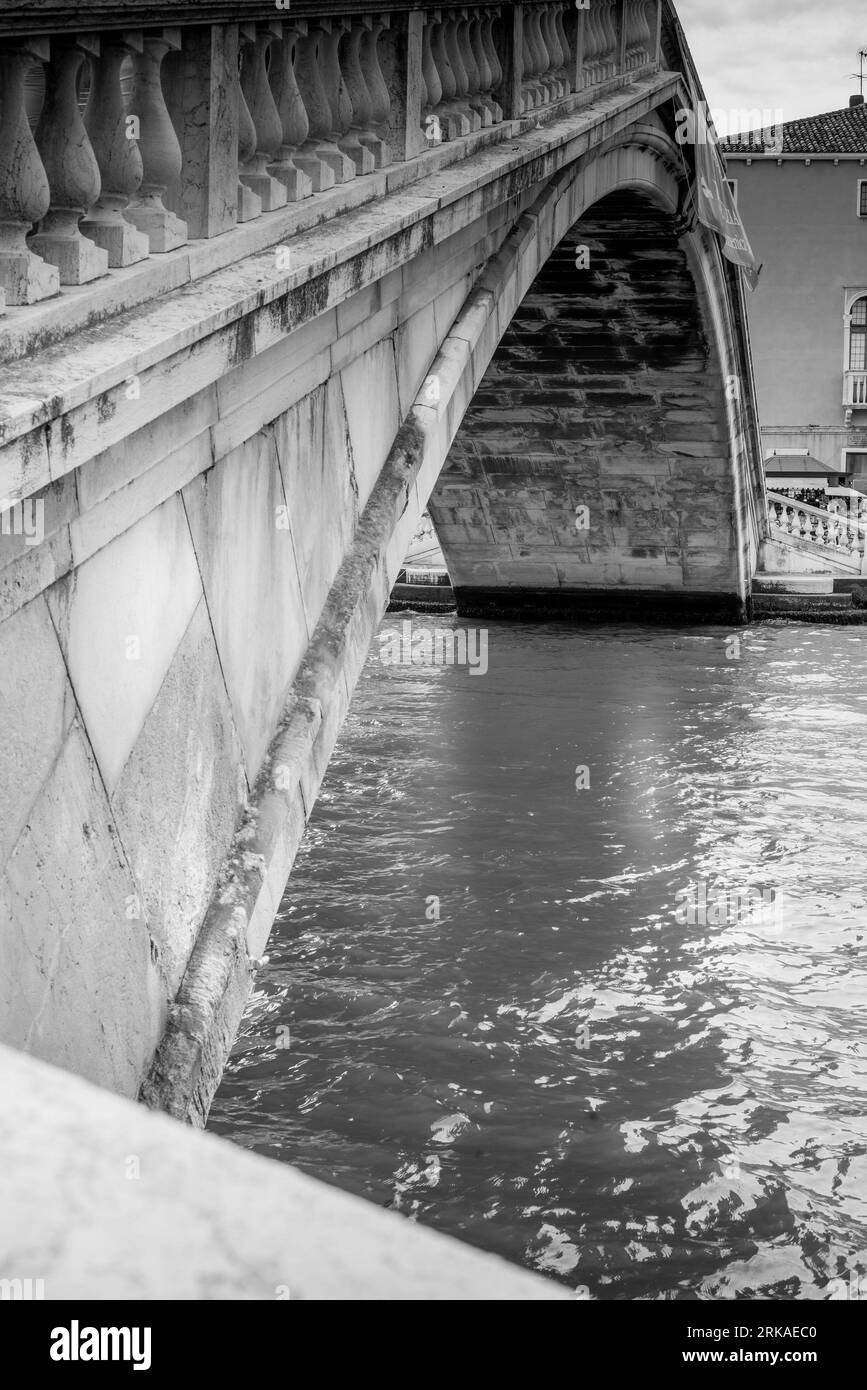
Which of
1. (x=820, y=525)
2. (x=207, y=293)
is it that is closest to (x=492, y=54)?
(x=207, y=293)

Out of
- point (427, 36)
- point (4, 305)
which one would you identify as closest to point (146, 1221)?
point (4, 305)

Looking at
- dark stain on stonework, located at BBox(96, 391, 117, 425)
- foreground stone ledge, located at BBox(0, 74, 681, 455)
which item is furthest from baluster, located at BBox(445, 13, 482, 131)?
dark stain on stonework, located at BBox(96, 391, 117, 425)

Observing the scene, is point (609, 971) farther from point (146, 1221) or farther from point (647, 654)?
point (647, 654)

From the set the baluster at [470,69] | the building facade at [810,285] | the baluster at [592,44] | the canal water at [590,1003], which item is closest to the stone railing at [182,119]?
the baluster at [470,69]

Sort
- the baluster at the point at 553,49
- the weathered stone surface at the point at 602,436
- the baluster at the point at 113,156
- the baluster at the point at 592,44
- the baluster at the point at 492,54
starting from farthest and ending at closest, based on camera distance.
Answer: the weathered stone surface at the point at 602,436 → the baluster at the point at 592,44 → the baluster at the point at 553,49 → the baluster at the point at 492,54 → the baluster at the point at 113,156

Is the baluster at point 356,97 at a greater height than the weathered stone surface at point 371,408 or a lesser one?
greater

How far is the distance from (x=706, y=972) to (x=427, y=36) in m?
3.38

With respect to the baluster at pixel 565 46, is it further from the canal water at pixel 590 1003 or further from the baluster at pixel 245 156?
the baluster at pixel 245 156

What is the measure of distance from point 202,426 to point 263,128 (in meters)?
0.80

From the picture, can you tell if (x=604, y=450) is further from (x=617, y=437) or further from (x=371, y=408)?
(x=371, y=408)

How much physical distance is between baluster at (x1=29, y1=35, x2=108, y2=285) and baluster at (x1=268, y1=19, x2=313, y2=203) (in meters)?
0.85

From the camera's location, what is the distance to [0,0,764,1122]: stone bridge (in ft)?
6.55

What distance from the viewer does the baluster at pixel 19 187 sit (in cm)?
200

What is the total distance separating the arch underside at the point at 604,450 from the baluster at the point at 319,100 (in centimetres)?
646
